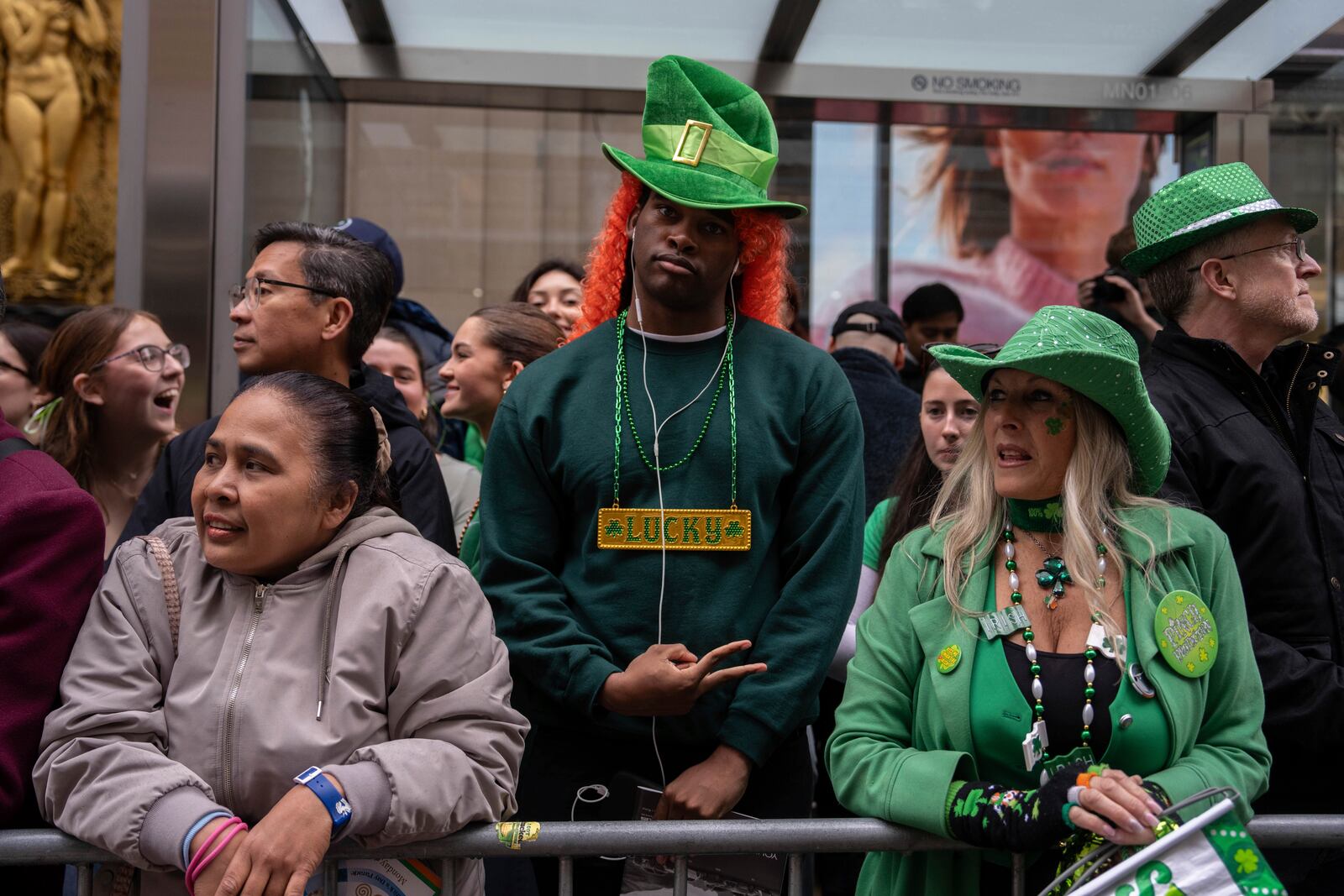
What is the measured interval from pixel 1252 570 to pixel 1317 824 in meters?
0.75

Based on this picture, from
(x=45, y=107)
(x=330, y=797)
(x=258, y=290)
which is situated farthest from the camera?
(x=45, y=107)

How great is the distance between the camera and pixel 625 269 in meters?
3.22

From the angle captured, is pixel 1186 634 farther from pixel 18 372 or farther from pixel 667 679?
pixel 18 372

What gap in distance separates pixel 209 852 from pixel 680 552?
107cm

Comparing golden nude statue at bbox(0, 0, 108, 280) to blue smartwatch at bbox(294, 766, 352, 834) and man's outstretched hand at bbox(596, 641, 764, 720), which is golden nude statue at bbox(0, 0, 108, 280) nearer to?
man's outstretched hand at bbox(596, 641, 764, 720)

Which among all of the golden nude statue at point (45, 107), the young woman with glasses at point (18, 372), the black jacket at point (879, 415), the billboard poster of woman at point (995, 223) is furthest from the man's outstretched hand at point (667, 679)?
the billboard poster of woman at point (995, 223)

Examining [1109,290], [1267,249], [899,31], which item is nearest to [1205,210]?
[1267,249]

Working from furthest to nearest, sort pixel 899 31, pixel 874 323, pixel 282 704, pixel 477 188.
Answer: pixel 477 188, pixel 899 31, pixel 874 323, pixel 282 704

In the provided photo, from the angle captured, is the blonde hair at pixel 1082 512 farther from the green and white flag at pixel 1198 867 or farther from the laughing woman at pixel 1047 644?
the green and white flag at pixel 1198 867

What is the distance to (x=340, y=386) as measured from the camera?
275 cm

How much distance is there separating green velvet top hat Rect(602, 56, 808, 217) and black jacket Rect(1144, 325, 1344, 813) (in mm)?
1003

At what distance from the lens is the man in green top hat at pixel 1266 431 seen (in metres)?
2.92

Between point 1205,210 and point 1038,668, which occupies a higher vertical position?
point 1205,210

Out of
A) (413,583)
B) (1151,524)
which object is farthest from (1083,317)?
(413,583)
